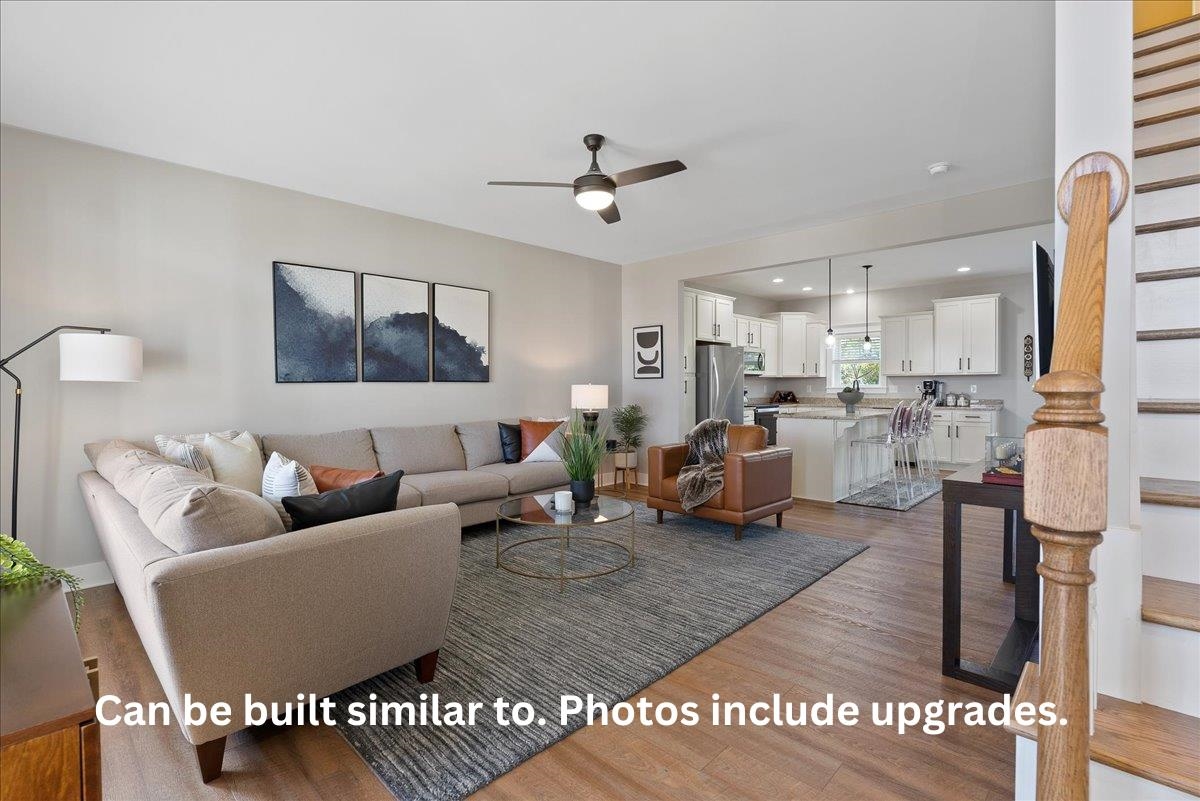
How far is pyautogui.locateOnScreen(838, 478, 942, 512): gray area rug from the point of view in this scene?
210 inches

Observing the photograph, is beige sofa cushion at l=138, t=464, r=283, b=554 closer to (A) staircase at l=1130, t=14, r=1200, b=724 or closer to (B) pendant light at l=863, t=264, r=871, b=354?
(A) staircase at l=1130, t=14, r=1200, b=724

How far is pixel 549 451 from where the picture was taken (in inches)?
194

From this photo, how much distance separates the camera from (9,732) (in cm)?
70

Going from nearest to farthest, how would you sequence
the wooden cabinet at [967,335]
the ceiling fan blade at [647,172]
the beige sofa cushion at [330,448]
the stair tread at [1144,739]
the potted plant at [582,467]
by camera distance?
the stair tread at [1144,739] < the ceiling fan blade at [647,172] < the potted plant at [582,467] < the beige sofa cushion at [330,448] < the wooden cabinet at [967,335]

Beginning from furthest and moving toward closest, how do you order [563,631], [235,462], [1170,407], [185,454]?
[235,462], [185,454], [563,631], [1170,407]

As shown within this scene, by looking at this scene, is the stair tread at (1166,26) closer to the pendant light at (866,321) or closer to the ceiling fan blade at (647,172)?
the ceiling fan blade at (647,172)

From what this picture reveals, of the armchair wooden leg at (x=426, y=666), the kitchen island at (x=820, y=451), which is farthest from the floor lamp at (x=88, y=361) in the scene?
the kitchen island at (x=820, y=451)

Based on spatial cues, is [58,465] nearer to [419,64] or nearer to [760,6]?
[419,64]

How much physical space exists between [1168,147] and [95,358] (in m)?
4.66

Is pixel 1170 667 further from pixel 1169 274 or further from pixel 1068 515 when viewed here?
pixel 1169 274

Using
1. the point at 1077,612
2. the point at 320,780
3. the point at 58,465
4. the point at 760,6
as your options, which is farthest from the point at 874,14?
the point at 58,465

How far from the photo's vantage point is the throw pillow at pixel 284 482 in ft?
9.55

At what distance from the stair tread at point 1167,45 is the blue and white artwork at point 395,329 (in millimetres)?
4532

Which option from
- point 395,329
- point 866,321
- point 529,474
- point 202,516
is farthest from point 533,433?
point 866,321
